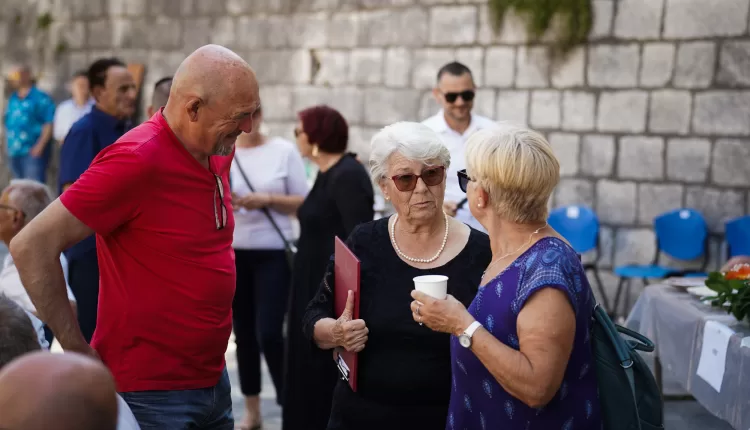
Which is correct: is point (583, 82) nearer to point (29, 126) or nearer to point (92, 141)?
point (92, 141)

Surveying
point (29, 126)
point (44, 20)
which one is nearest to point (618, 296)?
point (29, 126)

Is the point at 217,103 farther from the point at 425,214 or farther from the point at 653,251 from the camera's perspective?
the point at 653,251

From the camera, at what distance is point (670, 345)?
4.90 m

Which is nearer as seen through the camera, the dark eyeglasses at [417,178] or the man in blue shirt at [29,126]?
the dark eyeglasses at [417,178]

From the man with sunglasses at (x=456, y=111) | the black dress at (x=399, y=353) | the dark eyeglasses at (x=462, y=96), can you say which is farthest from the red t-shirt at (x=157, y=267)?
the dark eyeglasses at (x=462, y=96)

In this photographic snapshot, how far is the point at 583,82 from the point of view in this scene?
8352mm

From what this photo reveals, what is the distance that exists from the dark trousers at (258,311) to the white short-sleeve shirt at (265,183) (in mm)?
82

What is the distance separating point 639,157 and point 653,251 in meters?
0.81

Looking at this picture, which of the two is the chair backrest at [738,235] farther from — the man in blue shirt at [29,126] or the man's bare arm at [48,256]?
the man in blue shirt at [29,126]

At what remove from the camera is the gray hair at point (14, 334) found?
2143mm

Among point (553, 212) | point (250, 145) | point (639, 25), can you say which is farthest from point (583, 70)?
point (250, 145)

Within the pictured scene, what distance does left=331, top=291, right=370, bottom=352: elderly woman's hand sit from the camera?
3023 mm

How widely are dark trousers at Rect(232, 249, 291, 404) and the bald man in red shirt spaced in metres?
2.55

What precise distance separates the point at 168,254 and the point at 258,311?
2.75 m
